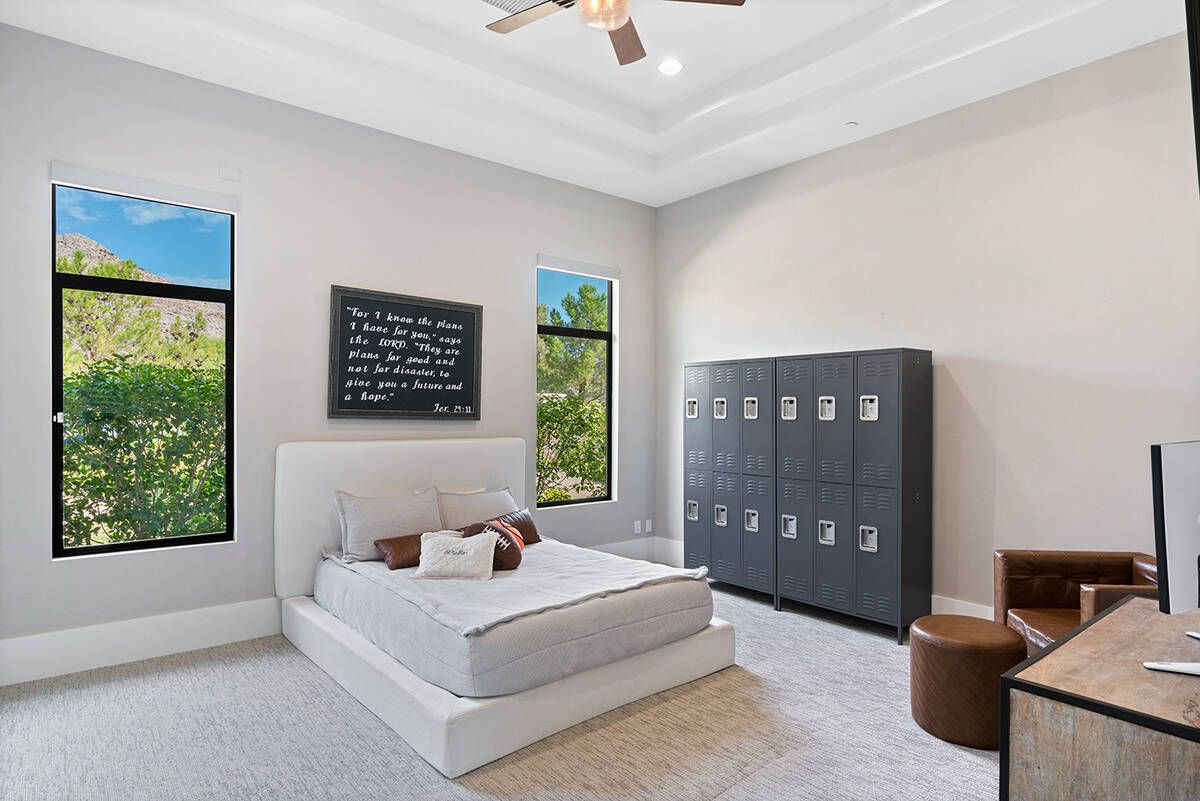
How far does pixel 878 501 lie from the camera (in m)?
4.06

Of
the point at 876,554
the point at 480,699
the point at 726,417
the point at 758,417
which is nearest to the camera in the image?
the point at 480,699

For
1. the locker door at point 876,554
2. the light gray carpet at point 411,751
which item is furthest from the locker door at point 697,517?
the light gray carpet at point 411,751

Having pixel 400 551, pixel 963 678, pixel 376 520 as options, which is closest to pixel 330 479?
pixel 376 520

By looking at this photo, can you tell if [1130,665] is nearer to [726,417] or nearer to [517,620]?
[517,620]

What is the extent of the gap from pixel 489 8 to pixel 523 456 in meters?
2.89

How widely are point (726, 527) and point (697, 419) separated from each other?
84cm

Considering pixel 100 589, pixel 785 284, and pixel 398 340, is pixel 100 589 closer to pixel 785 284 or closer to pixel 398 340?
pixel 398 340

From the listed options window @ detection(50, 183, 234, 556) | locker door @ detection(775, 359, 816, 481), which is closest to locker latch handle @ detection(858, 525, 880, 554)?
locker door @ detection(775, 359, 816, 481)

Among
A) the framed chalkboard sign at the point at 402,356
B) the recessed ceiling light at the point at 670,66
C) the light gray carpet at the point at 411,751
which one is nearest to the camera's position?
the light gray carpet at the point at 411,751

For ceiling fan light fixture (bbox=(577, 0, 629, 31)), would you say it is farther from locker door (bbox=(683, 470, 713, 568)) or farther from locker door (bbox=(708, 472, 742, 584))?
locker door (bbox=(683, 470, 713, 568))

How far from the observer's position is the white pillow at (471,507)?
14.1 feet

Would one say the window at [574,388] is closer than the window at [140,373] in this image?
No

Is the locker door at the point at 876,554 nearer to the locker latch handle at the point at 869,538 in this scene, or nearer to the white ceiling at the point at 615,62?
the locker latch handle at the point at 869,538

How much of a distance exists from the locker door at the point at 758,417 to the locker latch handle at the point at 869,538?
0.73 metres
